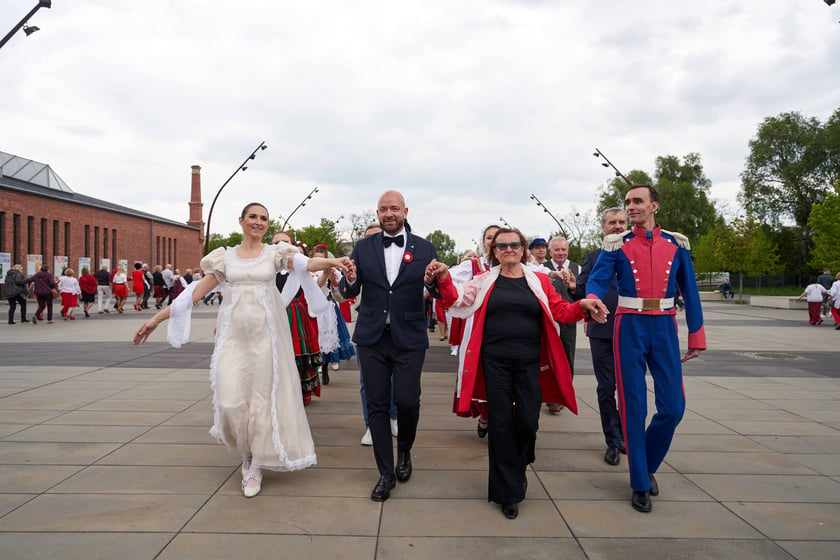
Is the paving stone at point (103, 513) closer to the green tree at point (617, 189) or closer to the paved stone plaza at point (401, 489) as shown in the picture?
the paved stone plaza at point (401, 489)

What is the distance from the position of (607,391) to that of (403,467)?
6.71 ft

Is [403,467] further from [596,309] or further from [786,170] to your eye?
[786,170]

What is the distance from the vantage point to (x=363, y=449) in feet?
17.3

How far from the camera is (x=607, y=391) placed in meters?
5.27

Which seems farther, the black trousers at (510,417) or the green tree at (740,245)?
the green tree at (740,245)

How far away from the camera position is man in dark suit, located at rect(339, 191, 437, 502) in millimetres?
4320

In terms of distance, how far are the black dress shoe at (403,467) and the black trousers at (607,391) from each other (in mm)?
1808

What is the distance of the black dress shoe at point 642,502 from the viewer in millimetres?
3866

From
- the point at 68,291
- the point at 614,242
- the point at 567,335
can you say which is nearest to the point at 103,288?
the point at 68,291

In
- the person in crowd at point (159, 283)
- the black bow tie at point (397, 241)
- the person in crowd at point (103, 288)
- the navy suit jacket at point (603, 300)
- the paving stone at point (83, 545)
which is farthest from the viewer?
the person in crowd at point (159, 283)

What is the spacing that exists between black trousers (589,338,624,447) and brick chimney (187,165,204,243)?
6583cm

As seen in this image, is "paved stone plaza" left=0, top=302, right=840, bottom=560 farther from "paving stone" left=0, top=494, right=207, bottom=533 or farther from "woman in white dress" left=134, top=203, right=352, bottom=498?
"woman in white dress" left=134, top=203, right=352, bottom=498

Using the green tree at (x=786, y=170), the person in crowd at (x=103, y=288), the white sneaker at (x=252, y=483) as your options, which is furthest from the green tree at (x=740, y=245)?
the white sneaker at (x=252, y=483)

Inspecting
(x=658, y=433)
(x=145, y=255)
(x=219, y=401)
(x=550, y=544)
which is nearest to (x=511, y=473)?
(x=550, y=544)
